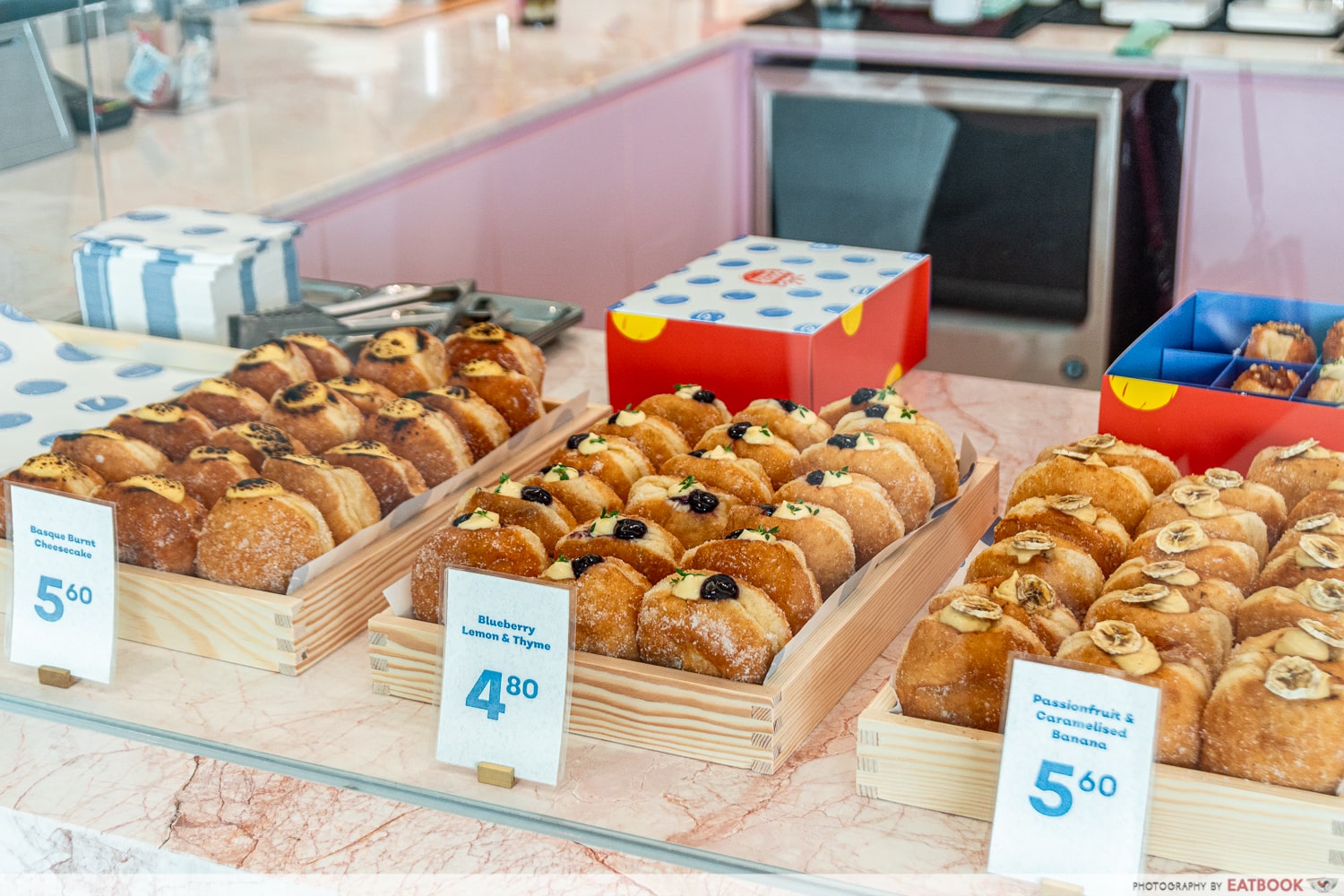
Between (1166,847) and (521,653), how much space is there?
45 cm

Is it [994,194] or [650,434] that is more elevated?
[994,194]

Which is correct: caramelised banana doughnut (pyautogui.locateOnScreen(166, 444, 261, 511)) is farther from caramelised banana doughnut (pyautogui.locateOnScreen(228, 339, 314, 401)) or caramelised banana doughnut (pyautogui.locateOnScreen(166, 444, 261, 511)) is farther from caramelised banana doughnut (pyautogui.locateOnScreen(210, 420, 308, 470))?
caramelised banana doughnut (pyautogui.locateOnScreen(228, 339, 314, 401))

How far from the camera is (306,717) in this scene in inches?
43.9

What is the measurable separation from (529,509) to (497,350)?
41 cm

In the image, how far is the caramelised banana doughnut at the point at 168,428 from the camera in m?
1.38

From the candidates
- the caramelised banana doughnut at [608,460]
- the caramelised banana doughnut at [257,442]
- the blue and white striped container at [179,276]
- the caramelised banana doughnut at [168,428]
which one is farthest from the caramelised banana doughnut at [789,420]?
the blue and white striped container at [179,276]

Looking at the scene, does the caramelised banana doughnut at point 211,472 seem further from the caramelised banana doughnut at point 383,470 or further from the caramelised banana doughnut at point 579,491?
the caramelised banana doughnut at point 579,491

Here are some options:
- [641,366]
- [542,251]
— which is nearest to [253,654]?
[641,366]

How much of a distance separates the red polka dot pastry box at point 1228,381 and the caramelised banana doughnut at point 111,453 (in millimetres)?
887

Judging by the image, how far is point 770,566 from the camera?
1075 millimetres

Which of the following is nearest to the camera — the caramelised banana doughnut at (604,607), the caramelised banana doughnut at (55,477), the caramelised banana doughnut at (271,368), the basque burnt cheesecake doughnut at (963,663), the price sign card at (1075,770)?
the price sign card at (1075,770)

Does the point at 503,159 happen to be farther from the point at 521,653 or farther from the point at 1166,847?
the point at 1166,847

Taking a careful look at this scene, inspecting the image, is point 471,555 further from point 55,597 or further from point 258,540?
point 55,597

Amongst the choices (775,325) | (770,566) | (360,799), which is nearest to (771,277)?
(775,325)
